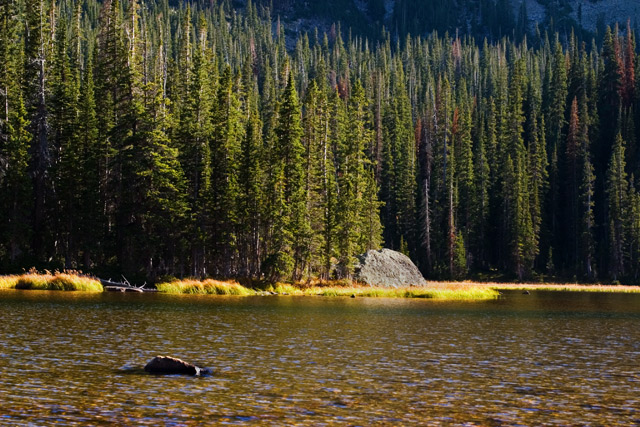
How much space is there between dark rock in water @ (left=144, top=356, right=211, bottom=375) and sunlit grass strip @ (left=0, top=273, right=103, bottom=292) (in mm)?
37117

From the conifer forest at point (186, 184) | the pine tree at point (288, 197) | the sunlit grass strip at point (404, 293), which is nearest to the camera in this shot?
the sunlit grass strip at point (404, 293)

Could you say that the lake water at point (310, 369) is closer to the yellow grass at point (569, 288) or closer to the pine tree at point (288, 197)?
the pine tree at point (288, 197)

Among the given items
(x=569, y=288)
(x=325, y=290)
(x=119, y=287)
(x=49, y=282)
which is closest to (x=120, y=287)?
(x=119, y=287)

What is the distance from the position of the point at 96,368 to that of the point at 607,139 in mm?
122862

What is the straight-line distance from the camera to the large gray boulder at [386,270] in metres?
69.8

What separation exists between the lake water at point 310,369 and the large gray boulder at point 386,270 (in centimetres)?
2972

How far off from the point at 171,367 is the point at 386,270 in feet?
172

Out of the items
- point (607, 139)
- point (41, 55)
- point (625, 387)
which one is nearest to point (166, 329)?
point (625, 387)

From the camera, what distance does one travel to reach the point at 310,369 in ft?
69.6

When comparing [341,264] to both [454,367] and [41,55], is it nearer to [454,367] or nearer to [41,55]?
[41,55]

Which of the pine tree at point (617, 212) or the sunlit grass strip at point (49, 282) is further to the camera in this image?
the pine tree at point (617, 212)

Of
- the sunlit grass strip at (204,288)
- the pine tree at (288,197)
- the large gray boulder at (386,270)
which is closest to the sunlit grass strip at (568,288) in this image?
the large gray boulder at (386,270)

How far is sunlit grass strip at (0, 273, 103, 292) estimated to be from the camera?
54.0 m

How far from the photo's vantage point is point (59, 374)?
62.7 feet
